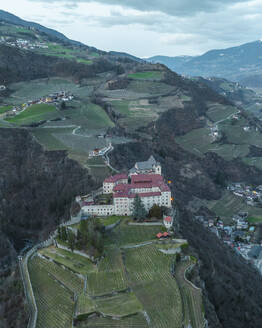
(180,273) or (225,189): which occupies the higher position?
(180,273)

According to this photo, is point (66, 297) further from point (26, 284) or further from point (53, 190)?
point (53, 190)

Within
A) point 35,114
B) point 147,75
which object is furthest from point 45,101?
point 147,75

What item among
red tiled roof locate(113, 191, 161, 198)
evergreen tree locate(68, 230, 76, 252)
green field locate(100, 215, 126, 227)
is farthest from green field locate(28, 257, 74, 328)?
red tiled roof locate(113, 191, 161, 198)

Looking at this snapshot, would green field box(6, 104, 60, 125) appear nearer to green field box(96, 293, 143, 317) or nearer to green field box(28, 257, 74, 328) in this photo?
green field box(28, 257, 74, 328)

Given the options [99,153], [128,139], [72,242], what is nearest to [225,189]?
[128,139]

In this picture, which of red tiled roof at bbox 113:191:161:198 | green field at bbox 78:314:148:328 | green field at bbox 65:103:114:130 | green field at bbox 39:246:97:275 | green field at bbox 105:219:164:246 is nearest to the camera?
green field at bbox 78:314:148:328

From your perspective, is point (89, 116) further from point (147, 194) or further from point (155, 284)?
point (155, 284)
